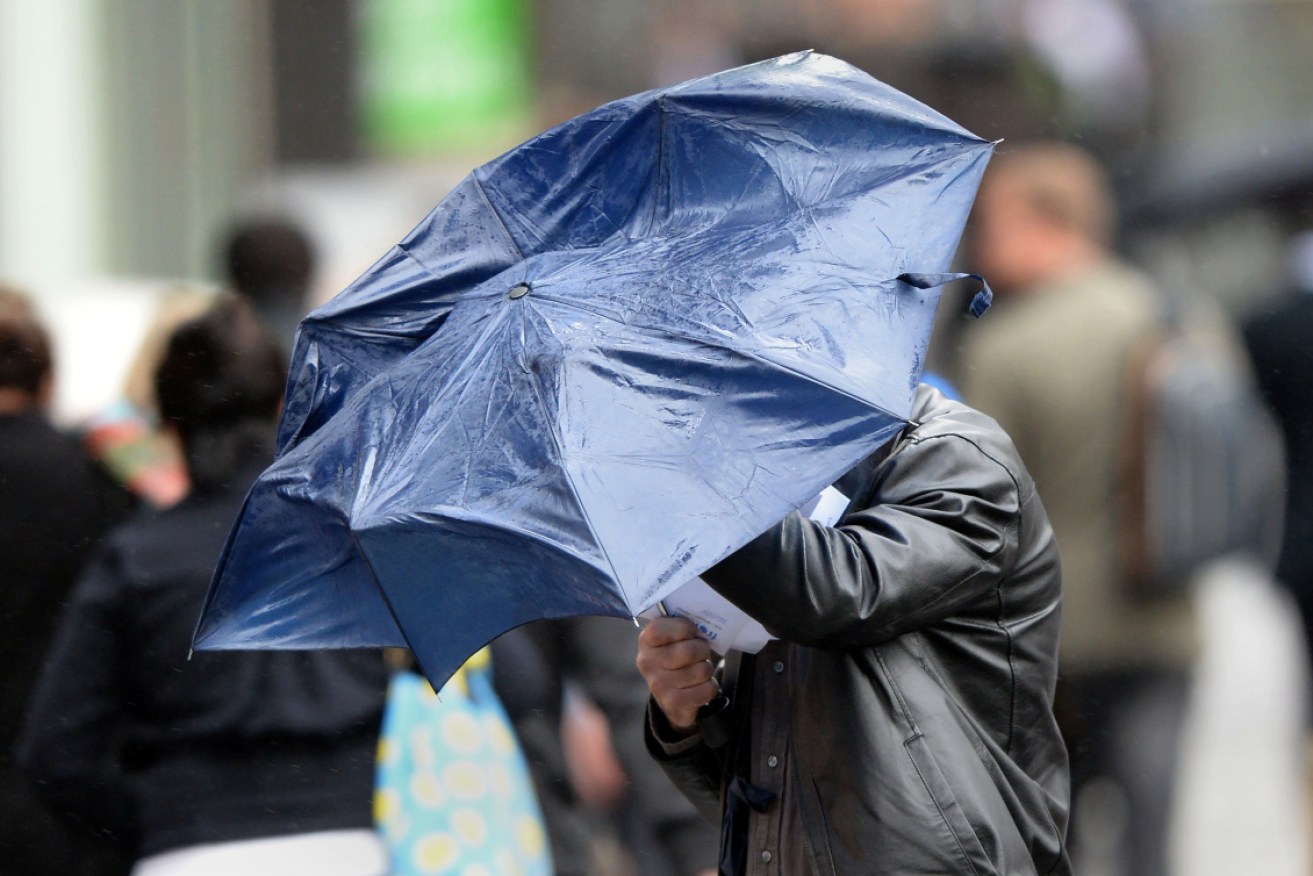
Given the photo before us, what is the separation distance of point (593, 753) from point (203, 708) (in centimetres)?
115

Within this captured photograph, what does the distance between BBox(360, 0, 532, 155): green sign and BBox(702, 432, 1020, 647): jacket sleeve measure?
494cm

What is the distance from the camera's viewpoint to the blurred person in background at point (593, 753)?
4004 mm

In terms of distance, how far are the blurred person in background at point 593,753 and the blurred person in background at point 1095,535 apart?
146 cm

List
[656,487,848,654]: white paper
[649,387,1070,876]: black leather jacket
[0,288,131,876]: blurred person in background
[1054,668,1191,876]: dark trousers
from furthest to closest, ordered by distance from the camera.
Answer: [1054,668,1191,876]: dark trousers, [0,288,131,876]: blurred person in background, [656,487,848,654]: white paper, [649,387,1070,876]: black leather jacket

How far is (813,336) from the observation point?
2164mm

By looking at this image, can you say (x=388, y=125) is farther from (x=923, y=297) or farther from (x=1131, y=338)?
(x=923, y=297)

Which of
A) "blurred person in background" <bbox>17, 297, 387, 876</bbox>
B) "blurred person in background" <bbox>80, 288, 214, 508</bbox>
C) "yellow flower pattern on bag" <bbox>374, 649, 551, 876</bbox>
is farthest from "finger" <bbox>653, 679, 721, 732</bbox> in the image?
"blurred person in background" <bbox>80, 288, 214, 508</bbox>

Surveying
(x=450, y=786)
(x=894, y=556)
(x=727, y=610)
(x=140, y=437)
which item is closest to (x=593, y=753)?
(x=450, y=786)

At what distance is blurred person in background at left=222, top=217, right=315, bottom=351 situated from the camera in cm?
535

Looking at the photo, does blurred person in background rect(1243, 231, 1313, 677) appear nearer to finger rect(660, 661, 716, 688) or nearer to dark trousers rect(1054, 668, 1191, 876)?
dark trousers rect(1054, 668, 1191, 876)

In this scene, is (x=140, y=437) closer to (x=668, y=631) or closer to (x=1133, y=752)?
(x=668, y=631)

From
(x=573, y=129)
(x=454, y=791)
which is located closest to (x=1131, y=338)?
(x=454, y=791)

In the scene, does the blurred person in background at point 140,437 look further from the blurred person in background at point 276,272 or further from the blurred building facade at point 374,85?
the blurred building facade at point 374,85

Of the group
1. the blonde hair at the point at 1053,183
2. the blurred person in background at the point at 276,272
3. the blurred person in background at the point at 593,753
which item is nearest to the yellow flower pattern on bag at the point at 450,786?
the blurred person in background at the point at 593,753
